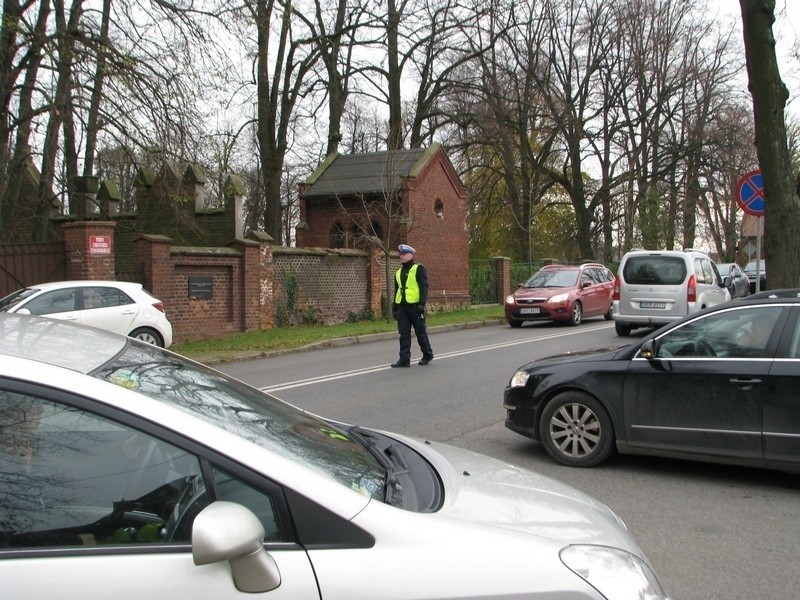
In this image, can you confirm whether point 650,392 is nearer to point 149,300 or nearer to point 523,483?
point 523,483

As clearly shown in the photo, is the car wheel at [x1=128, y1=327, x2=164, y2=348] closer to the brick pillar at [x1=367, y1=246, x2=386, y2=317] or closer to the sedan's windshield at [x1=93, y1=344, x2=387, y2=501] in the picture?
the brick pillar at [x1=367, y1=246, x2=386, y2=317]

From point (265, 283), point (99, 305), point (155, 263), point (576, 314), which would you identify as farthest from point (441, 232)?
point (99, 305)

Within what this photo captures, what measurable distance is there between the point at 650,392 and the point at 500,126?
3102 centimetres

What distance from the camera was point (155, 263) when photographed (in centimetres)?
1658

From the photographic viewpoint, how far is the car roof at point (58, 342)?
7.49 feet

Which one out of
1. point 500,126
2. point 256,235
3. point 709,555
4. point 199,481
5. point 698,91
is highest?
point 698,91

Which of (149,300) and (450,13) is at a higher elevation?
(450,13)

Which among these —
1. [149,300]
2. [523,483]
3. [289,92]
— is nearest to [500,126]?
[289,92]

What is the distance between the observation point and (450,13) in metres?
32.5

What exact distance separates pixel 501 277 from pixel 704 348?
25.5m

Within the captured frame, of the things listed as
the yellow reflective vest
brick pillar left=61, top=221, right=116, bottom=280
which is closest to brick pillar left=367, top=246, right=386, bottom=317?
brick pillar left=61, top=221, right=116, bottom=280

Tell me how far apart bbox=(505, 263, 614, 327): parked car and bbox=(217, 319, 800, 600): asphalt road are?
6957 millimetres

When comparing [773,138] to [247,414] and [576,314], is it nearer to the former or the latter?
[576,314]

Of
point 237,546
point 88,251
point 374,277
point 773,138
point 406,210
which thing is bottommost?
point 237,546
